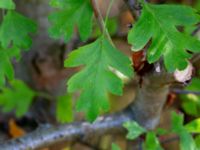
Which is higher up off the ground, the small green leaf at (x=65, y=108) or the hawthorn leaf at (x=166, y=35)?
the hawthorn leaf at (x=166, y=35)

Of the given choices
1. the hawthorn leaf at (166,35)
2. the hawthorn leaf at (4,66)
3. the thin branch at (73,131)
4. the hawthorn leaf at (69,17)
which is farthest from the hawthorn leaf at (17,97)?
the hawthorn leaf at (166,35)

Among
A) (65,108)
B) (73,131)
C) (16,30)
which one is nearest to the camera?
(16,30)

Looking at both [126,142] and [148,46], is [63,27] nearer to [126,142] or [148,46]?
[148,46]

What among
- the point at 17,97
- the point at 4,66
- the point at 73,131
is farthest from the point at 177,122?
the point at 17,97

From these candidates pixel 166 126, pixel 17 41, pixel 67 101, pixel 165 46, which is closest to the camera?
pixel 165 46

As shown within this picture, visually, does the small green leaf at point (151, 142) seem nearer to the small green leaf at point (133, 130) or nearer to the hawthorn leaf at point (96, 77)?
the small green leaf at point (133, 130)

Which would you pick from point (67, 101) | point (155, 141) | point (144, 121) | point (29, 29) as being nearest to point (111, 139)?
point (67, 101)

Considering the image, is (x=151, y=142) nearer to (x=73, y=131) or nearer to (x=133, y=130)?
(x=133, y=130)
